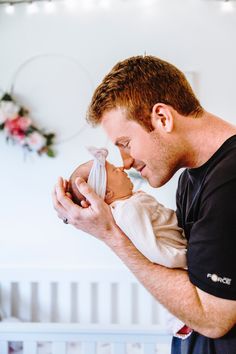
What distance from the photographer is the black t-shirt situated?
769mm

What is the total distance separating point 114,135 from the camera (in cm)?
103

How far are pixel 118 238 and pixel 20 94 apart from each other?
1664mm

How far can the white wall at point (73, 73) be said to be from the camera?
2.34 m

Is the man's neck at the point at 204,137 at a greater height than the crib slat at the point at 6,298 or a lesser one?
greater

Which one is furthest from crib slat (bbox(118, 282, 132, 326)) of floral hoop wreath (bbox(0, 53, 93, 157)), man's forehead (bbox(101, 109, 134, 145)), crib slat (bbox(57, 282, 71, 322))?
man's forehead (bbox(101, 109, 134, 145))

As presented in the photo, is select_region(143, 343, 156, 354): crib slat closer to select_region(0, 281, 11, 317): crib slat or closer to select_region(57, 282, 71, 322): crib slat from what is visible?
select_region(57, 282, 71, 322): crib slat

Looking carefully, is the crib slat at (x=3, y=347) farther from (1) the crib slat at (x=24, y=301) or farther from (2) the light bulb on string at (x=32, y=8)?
(2) the light bulb on string at (x=32, y=8)

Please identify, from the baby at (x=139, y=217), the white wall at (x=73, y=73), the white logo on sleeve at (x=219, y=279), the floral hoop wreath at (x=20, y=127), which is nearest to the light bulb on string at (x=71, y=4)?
the white wall at (x=73, y=73)

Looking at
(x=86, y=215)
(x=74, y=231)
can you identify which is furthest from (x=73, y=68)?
(x=86, y=215)

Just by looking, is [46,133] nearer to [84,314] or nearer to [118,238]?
[84,314]

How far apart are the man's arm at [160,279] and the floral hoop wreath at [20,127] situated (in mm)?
1309

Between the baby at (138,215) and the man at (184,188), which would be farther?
the baby at (138,215)

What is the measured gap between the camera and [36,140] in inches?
92.5

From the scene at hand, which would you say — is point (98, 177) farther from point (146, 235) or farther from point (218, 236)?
point (218, 236)
